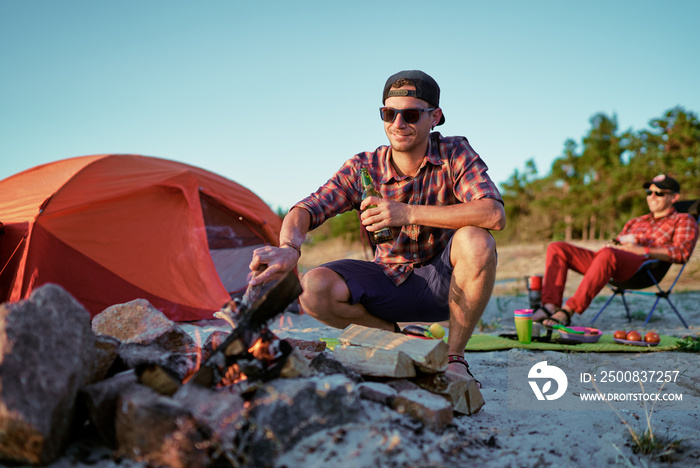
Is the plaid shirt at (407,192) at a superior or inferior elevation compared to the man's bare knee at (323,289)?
superior

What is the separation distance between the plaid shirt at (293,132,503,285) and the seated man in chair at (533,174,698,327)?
82.1 inches

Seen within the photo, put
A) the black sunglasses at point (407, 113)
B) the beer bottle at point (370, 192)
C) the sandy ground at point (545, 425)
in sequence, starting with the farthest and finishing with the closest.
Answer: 1. the beer bottle at point (370, 192)
2. the black sunglasses at point (407, 113)
3. the sandy ground at point (545, 425)

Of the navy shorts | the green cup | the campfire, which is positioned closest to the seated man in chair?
the green cup

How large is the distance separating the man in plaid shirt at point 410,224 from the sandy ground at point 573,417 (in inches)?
17.3

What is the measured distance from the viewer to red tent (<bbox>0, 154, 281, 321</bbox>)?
4.27 m

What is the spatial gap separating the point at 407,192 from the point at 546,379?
1.29m

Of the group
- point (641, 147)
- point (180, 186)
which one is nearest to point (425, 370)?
point (180, 186)

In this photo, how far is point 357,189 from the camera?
2906 millimetres

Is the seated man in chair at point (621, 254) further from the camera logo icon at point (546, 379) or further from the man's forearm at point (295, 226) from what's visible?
the man's forearm at point (295, 226)

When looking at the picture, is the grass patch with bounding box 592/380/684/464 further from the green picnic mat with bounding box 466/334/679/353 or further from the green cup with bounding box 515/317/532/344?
the green cup with bounding box 515/317/532/344

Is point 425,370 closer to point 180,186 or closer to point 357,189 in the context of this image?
point 357,189

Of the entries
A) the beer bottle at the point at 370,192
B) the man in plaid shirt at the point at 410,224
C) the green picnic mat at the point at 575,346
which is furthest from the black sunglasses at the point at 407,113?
the green picnic mat at the point at 575,346

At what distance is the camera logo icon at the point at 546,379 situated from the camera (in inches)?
96.6

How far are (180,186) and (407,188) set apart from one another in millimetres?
2975
